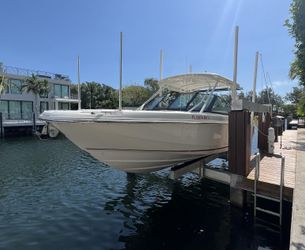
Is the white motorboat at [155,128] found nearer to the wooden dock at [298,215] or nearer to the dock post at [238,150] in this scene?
the dock post at [238,150]

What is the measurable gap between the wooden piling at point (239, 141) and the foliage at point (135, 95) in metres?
49.9

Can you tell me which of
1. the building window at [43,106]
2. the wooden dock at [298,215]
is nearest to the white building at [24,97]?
the building window at [43,106]

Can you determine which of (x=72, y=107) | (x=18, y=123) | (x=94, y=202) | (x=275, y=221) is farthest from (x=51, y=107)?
(x=275, y=221)

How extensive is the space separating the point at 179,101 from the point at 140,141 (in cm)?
228

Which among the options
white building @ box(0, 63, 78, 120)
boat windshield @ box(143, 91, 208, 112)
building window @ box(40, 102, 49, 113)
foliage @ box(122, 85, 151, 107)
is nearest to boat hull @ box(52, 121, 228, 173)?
boat windshield @ box(143, 91, 208, 112)

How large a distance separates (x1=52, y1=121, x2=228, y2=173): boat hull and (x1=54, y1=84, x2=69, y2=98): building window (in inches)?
1818

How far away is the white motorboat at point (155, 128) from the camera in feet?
24.8

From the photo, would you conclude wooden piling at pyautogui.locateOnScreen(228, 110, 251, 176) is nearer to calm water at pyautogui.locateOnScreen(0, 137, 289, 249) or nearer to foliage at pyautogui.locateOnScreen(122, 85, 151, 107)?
calm water at pyautogui.locateOnScreen(0, 137, 289, 249)

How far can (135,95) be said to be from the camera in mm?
60406

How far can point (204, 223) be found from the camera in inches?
312

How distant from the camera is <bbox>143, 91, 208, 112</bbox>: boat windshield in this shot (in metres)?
9.24

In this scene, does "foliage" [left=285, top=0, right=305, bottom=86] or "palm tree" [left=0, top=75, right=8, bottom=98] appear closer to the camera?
"foliage" [left=285, top=0, right=305, bottom=86]

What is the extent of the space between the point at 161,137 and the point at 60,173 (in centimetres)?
837

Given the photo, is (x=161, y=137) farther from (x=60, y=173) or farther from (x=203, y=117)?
(x=60, y=173)
